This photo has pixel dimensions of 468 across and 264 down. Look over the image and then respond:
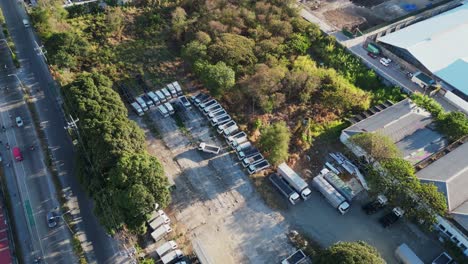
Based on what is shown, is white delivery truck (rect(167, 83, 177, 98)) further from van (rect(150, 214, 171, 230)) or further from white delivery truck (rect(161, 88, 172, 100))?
van (rect(150, 214, 171, 230))

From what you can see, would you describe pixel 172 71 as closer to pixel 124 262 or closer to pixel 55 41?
pixel 55 41

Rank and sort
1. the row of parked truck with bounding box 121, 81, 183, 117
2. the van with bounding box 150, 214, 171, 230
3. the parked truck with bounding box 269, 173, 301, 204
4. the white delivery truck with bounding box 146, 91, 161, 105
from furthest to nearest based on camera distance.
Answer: the white delivery truck with bounding box 146, 91, 161, 105 → the row of parked truck with bounding box 121, 81, 183, 117 → the parked truck with bounding box 269, 173, 301, 204 → the van with bounding box 150, 214, 171, 230

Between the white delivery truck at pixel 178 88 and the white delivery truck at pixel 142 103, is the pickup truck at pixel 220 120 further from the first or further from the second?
the white delivery truck at pixel 142 103

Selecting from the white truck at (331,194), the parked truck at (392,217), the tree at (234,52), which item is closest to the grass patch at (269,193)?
the white truck at (331,194)

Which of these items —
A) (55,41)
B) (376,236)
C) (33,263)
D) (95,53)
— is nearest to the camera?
(33,263)

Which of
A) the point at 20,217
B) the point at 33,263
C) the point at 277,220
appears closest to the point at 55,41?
the point at 20,217

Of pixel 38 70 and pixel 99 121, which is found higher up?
pixel 38 70

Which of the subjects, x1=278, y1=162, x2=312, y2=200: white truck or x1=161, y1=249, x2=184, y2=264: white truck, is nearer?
x1=161, y1=249, x2=184, y2=264: white truck

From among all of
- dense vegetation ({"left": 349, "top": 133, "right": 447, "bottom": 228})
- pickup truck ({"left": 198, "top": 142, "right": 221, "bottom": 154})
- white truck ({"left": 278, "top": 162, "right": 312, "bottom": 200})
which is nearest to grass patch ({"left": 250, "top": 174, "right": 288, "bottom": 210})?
white truck ({"left": 278, "top": 162, "right": 312, "bottom": 200})
